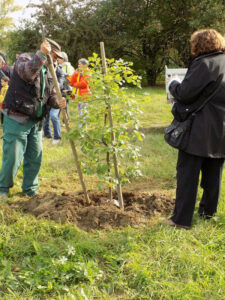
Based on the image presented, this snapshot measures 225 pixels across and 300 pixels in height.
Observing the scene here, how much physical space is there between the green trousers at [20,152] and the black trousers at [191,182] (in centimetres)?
197

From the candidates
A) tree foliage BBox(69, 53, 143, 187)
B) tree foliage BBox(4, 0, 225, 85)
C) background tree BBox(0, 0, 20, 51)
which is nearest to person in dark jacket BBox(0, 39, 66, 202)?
tree foliage BBox(69, 53, 143, 187)

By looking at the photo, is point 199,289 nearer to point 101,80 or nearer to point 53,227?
point 53,227

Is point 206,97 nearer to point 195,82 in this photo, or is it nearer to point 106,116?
point 195,82

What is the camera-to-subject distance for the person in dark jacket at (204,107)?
9.77ft

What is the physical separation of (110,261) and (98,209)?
82 centimetres

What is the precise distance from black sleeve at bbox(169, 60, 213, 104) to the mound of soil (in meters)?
1.45

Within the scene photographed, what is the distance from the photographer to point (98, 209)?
3.62 m

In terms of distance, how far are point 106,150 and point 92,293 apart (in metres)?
1.43

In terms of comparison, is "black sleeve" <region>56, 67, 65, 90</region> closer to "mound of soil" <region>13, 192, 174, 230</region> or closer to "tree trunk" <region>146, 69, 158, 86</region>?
"mound of soil" <region>13, 192, 174, 230</region>

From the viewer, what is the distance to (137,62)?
2102cm

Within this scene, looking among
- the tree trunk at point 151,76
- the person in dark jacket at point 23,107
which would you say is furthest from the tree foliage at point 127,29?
the person in dark jacket at point 23,107

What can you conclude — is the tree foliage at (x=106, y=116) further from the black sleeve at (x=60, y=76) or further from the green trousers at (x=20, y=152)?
the black sleeve at (x=60, y=76)

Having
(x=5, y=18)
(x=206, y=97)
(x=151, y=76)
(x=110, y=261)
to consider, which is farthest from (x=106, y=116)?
(x=5, y=18)

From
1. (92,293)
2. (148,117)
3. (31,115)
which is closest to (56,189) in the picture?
(31,115)
